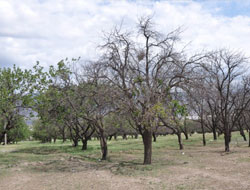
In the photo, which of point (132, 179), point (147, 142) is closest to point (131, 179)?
point (132, 179)

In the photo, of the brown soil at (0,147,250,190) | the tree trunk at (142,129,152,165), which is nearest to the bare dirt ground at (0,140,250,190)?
the brown soil at (0,147,250,190)

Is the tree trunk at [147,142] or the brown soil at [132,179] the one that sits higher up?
the tree trunk at [147,142]

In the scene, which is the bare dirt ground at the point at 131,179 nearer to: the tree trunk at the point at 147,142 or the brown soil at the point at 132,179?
the brown soil at the point at 132,179

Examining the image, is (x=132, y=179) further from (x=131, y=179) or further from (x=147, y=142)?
(x=147, y=142)

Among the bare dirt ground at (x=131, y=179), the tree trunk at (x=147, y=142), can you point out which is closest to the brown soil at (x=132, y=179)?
the bare dirt ground at (x=131, y=179)

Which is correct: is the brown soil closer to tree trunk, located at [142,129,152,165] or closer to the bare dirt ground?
the bare dirt ground

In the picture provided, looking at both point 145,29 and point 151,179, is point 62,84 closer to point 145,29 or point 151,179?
point 145,29

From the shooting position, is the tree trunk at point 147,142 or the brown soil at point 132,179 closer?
the brown soil at point 132,179

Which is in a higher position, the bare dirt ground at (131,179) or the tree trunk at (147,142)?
the tree trunk at (147,142)

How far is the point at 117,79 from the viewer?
14688 millimetres

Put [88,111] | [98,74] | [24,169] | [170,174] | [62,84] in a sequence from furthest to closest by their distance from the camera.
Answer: [62,84]
[88,111]
[98,74]
[24,169]
[170,174]

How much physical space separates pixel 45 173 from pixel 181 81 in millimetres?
8198

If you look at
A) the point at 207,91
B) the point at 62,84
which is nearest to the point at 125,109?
the point at 207,91

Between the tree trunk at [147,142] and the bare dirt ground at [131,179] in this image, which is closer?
the bare dirt ground at [131,179]
